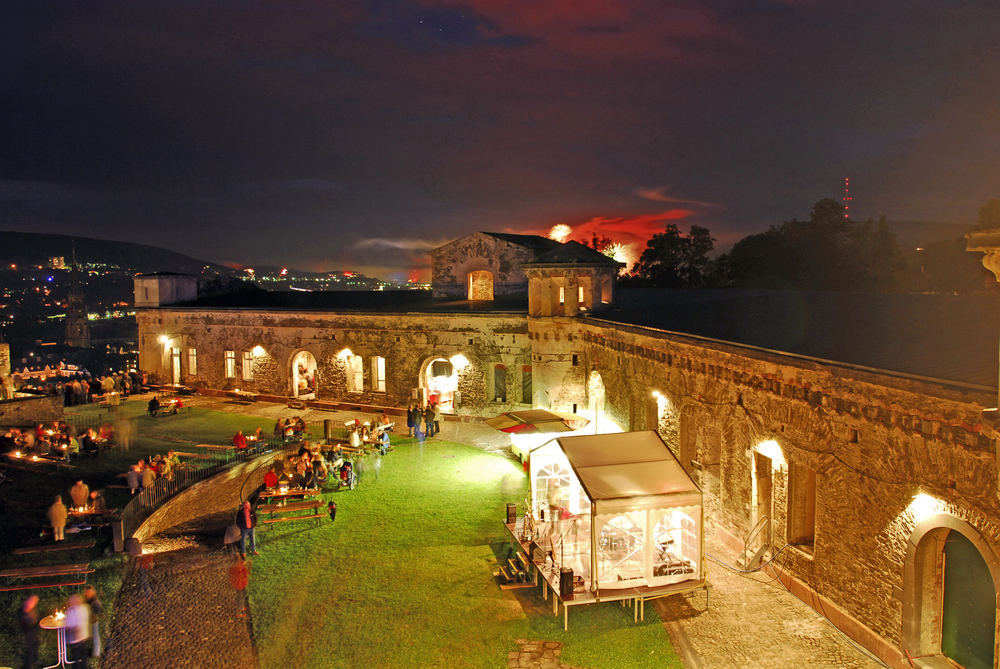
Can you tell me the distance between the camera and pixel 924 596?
8.59m

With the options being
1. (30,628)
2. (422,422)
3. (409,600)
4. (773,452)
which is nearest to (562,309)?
(422,422)

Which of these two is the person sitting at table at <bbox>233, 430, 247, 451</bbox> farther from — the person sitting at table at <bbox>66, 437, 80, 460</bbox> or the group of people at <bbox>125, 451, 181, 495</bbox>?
the person sitting at table at <bbox>66, 437, 80, 460</bbox>

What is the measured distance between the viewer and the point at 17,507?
16516mm

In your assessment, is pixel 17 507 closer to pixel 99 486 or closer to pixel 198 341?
pixel 99 486

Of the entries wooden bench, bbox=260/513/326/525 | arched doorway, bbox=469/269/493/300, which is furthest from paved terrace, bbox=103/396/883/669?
arched doorway, bbox=469/269/493/300

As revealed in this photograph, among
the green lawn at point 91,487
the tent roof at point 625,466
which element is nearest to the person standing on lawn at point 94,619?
the green lawn at point 91,487

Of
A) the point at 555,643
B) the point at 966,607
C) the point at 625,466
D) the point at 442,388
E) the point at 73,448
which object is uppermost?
the point at 625,466

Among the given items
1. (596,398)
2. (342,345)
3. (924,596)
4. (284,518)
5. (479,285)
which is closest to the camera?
(924,596)

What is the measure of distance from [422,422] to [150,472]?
29.0 feet

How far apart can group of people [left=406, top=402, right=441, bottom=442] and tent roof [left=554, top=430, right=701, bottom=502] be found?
413 inches

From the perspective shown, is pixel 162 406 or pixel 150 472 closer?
pixel 150 472

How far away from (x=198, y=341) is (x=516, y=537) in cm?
2488

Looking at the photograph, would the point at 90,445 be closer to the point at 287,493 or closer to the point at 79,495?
the point at 79,495

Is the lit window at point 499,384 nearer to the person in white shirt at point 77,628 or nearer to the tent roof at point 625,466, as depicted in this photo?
the tent roof at point 625,466
